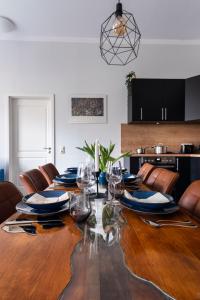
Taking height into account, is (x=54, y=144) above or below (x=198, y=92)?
below

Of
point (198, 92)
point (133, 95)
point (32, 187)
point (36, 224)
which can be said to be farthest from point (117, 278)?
point (198, 92)

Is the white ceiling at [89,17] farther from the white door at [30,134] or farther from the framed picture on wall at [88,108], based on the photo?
the white door at [30,134]

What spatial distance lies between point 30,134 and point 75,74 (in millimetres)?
1391

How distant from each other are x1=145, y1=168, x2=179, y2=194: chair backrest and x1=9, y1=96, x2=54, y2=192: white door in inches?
102

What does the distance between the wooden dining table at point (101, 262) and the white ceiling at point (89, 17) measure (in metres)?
3.17

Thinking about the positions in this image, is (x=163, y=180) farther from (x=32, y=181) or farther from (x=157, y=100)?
(x=157, y=100)

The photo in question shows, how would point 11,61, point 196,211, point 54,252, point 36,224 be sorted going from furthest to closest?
point 11,61 → point 196,211 → point 36,224 → point 54,252

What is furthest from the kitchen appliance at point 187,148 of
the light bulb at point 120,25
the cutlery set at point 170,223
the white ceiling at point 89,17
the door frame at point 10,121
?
the cutlery set at point 170,223

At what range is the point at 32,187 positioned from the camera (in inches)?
64.6

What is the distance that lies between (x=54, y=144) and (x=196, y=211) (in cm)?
333

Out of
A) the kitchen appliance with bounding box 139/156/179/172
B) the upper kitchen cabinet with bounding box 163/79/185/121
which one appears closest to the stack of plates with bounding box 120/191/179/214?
the kitchen appliance with bounding box 139/156/179/172

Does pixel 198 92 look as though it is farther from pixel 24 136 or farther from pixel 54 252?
pixel 54 252

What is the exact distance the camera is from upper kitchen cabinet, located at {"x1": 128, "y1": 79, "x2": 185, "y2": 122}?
12.8ft

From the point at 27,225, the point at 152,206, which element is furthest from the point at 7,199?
the point at 152,206
